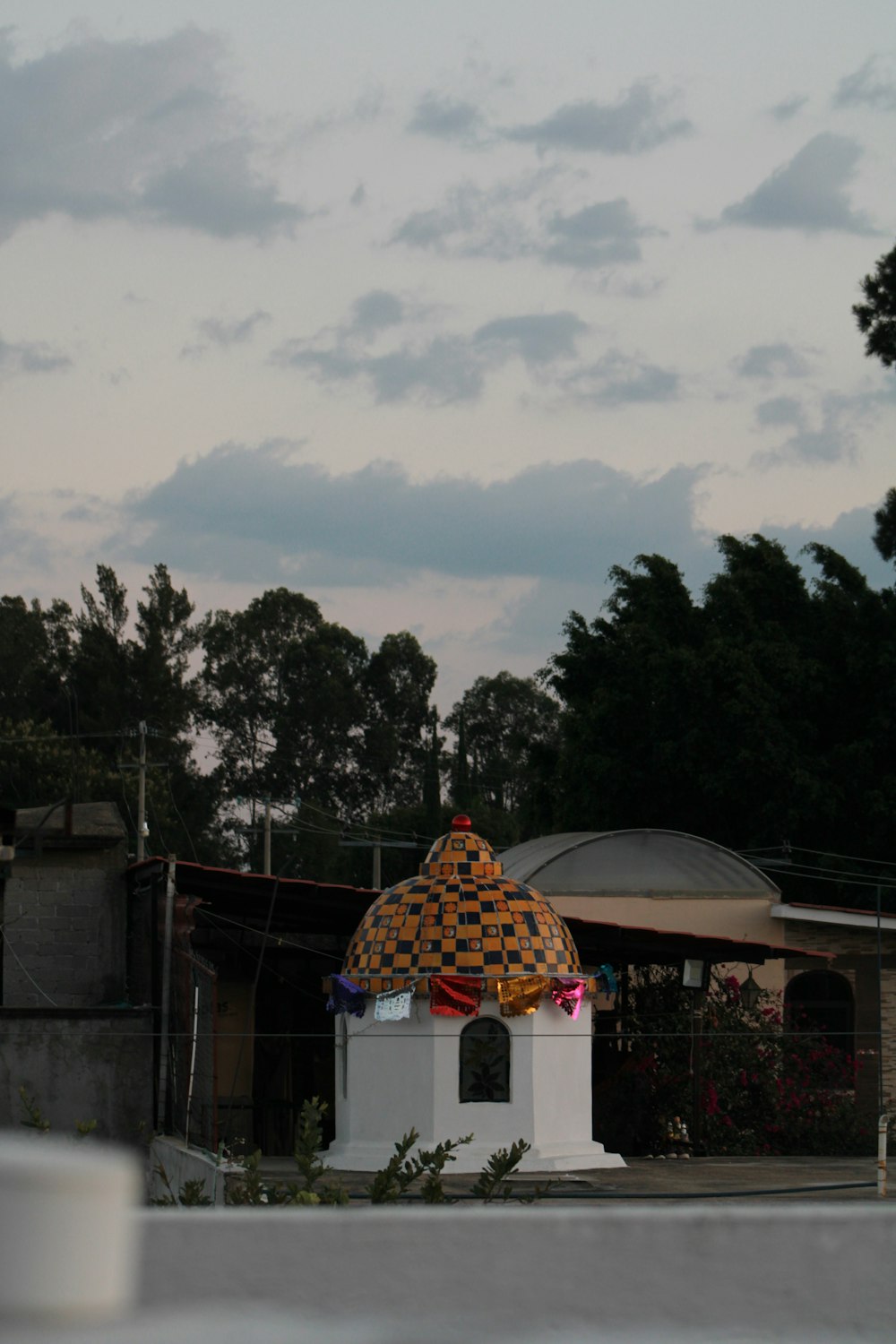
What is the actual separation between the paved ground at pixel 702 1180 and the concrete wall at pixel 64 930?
10.1 ft

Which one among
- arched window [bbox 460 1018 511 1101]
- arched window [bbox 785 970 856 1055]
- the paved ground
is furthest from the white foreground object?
arched window [bbox 785 970 856 1055]

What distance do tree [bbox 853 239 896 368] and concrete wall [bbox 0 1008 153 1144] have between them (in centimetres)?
1825

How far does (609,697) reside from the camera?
39.6m

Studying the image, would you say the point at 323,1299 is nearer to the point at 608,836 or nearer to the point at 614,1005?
the point at 614,1005

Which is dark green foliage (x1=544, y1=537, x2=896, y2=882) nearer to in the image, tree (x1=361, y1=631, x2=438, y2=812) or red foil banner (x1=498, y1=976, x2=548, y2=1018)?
red foil banner (x1=498, y1=976, x2=548, y2=1018)

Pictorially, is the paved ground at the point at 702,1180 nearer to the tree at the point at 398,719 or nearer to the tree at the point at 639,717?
the tree at the point at 639,717

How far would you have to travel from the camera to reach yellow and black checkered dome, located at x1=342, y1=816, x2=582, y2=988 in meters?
18.3

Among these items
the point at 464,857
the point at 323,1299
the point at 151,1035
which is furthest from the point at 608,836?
the point at 323,1299

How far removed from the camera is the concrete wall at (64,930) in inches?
796

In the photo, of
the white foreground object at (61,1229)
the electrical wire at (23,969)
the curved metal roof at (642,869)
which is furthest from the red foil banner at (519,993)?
the white foreground object at (61,1229)

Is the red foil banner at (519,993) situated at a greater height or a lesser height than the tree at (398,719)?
lesser

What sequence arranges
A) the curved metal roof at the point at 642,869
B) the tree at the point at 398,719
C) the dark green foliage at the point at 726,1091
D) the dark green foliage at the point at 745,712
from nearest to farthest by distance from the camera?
1. the dark green foliage at the point at 726,1091
2. the curved metal roof at the point at 642,869
3. the dark green foliage at the point at 745,712
4. the tree at the point at 398,719

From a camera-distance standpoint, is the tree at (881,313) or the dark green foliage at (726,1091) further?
the tree at (881,313)

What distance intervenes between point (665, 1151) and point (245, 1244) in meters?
18.4
